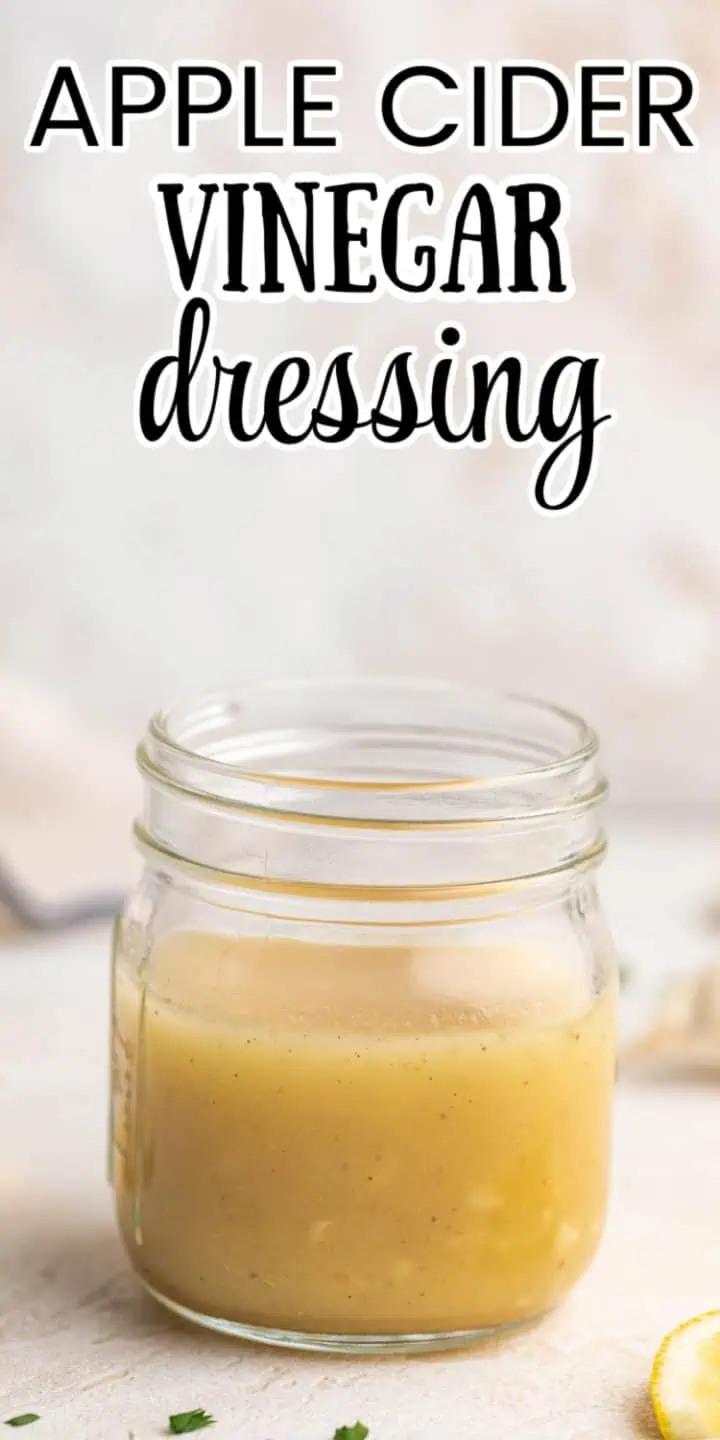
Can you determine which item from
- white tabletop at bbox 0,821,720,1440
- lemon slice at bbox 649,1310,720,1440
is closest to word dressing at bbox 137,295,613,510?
white tabletop at bbox 0,821,720,1440

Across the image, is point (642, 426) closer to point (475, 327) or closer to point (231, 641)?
point (475, 327)

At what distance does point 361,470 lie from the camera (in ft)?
6.82

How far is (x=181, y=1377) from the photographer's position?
100 cm

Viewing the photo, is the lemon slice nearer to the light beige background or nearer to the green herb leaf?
the green herb leaf

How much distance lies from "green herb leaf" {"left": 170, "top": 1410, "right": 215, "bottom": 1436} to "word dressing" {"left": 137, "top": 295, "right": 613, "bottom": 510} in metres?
1.20

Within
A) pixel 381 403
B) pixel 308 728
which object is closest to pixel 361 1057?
pixel 308 728

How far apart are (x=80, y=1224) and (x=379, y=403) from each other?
106 cm

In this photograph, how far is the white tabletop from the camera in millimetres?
972

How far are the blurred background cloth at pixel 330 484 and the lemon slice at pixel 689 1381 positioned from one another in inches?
45.3

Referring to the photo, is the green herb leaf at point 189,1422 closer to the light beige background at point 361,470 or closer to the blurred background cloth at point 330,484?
the blurred background cloth at point 330,484

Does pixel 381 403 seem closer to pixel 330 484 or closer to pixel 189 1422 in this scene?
pixel 330 484

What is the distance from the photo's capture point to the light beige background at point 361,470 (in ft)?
6.43

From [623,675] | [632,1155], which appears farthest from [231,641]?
[632,1155]

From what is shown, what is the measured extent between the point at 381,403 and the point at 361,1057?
1.17 meters
